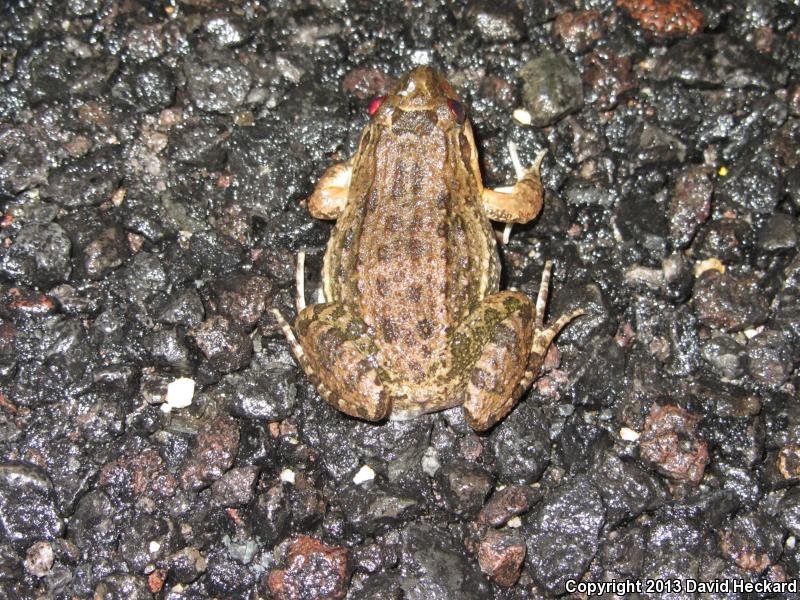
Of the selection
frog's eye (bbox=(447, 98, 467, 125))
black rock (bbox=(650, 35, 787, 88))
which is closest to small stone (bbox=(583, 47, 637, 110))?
black rock (bbox=(650, 35, 787, 88))

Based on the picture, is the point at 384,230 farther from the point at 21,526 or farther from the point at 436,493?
the point at 21,526

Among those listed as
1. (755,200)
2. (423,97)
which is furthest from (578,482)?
(423,97)

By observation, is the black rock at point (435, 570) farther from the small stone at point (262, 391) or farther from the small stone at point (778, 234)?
the small stone at point (778, 234)

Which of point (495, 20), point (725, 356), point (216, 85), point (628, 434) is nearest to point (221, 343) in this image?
point (216, 85)

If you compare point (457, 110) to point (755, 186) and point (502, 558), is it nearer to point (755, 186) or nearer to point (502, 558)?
point (755, 186)

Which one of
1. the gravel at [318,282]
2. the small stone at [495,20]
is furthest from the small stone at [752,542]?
the small stone at [495,20]

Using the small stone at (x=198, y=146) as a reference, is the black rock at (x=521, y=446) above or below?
below
